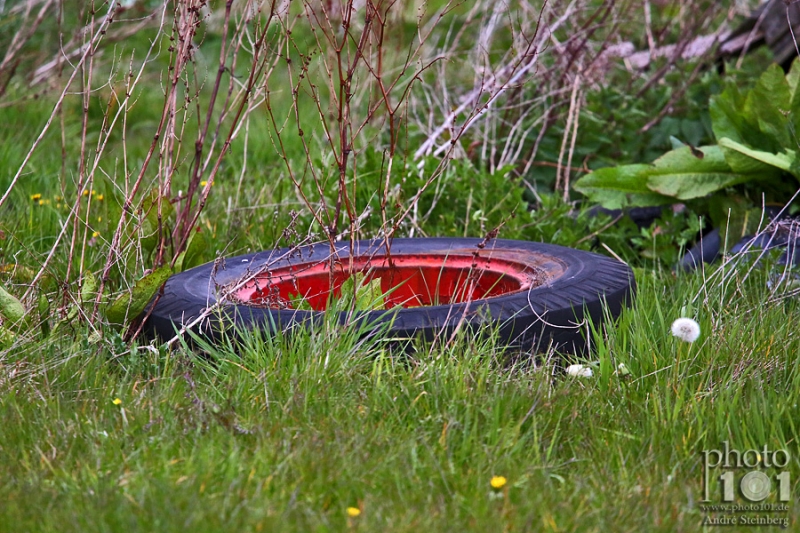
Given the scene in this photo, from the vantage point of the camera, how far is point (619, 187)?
4109mm

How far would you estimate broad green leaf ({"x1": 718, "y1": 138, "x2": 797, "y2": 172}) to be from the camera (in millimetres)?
3703

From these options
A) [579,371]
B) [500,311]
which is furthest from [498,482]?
[500,311]

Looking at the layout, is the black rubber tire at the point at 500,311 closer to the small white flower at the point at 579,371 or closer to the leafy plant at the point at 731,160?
the small white flower at the point at 579,371

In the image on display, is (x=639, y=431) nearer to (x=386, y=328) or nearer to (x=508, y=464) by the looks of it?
(x=508, y=464)

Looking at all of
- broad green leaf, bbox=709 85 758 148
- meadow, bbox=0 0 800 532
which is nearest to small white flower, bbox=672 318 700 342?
meadow, bbox=0 0 800 532

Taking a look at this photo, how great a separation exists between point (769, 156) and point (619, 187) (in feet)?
2.17

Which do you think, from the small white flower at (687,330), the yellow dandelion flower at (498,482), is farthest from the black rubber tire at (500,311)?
the yellow dandelion flower at (498,482)

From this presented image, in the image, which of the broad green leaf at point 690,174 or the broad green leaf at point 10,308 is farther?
the broad green leaf at point 690,174

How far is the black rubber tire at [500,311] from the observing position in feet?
8.50

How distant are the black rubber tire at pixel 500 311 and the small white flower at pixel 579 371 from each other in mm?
153

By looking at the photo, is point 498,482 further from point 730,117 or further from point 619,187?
point 730,117

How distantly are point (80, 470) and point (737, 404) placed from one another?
1.62 meters

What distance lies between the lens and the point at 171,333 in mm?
2732

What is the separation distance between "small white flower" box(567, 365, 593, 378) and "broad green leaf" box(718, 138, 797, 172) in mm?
1737
